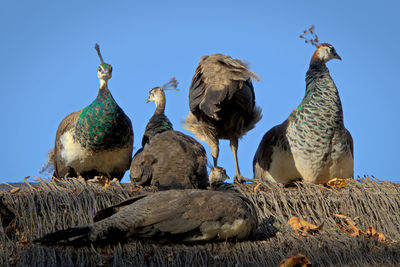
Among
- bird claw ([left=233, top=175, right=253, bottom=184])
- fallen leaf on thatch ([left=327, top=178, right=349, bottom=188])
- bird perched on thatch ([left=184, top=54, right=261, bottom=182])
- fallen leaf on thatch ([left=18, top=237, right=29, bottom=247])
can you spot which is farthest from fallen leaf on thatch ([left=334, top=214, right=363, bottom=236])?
fallen leaf on thatch ([left=18, top=237, right=29, bottom=247])

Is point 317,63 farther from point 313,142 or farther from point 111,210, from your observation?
point 111,210

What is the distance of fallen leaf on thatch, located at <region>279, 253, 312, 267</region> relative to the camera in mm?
3230

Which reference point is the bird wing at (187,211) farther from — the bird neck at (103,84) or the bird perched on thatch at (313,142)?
the bird neck at (103,84)

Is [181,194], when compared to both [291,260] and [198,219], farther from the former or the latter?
[291,260]

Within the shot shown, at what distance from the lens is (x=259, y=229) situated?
4152 millimetres

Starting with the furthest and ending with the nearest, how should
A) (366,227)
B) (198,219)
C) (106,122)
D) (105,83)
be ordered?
(105,83), (106,122), (366,227), (198,219)

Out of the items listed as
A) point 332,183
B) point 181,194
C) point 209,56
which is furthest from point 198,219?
point 209,56

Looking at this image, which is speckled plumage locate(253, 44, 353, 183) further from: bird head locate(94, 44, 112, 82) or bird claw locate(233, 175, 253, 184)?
bird head locate(94, 44, 112, 82)

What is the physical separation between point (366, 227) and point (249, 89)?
238 cm

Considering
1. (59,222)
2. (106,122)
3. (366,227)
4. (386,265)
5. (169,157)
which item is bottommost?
(386,265)

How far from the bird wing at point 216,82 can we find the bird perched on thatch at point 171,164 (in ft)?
2.37

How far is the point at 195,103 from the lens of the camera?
6.16 metres

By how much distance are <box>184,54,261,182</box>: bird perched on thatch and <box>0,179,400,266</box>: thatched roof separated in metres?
1.30

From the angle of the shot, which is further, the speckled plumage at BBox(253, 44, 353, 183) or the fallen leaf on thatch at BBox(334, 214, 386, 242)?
the speckled plumage at BBox(253, 44, 353, 183)
